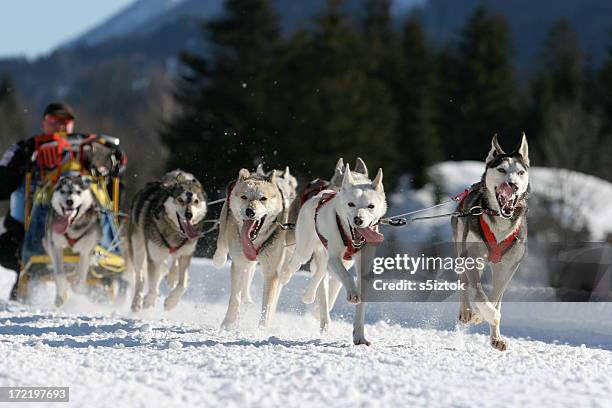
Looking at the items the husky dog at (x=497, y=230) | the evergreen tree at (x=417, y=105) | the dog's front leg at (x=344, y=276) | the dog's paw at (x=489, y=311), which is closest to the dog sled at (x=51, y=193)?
the dog's front leg at (x=344, y=276)

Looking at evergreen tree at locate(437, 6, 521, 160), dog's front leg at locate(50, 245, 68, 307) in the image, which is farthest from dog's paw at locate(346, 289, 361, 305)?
evergreen tree at locate(437, 6, 521, 160)

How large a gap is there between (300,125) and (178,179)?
18.5 meters

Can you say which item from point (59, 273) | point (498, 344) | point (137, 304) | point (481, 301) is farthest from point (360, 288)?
point (59, 273)

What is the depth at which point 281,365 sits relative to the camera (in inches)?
183

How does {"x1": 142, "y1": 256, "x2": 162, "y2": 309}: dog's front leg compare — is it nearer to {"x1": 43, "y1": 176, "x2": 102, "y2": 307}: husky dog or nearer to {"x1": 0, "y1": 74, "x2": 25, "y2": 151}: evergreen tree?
{"x1": 43, "y1": 176, "x2": 102, "y2": 307}: husky dog

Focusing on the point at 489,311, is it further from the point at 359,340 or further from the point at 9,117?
the point at 9,117

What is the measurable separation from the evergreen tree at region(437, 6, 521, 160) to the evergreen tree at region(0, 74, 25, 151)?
66.9ft

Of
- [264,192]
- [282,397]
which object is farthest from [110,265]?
[282,397]

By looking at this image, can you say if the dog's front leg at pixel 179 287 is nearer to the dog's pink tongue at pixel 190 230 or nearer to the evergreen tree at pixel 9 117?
the dog's pink tongue at pixel 190 230

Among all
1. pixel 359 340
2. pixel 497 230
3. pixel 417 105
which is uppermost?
pixel 417 105

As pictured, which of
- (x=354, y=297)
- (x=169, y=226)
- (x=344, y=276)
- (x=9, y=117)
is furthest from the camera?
(x=9, y=117)

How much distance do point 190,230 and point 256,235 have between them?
109 centimetres

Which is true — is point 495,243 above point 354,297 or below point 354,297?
above

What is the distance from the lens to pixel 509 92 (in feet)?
125
